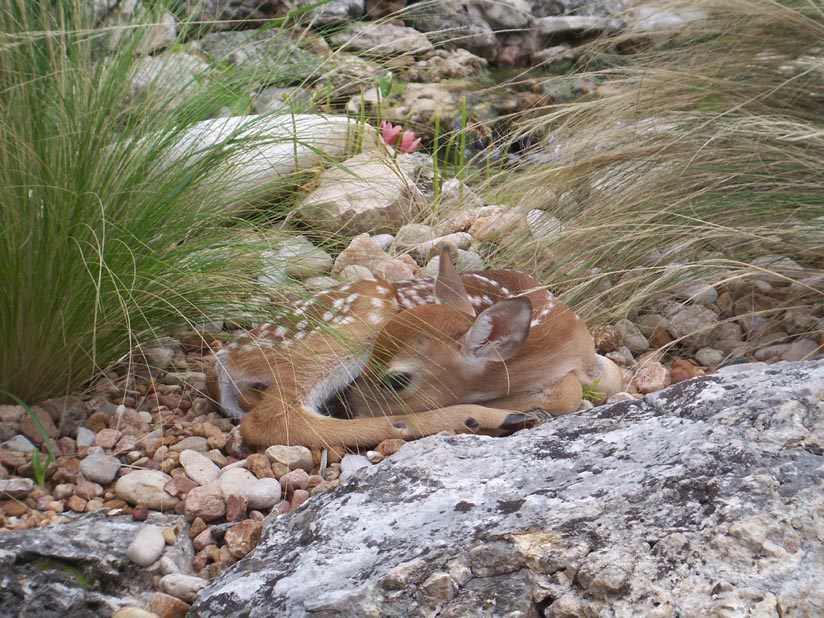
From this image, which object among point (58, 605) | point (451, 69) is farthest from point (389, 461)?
point (451, 69)

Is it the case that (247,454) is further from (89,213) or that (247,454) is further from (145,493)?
(89,213)

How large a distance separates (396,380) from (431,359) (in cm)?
13

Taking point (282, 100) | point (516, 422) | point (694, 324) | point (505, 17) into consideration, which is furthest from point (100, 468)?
point (505, 17)

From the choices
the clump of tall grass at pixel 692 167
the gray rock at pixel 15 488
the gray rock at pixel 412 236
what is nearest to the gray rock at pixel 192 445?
the gray rock at pixel 15 488

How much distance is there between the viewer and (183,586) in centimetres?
211

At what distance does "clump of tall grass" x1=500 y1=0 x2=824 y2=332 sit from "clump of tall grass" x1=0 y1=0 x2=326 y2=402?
1.40 metres

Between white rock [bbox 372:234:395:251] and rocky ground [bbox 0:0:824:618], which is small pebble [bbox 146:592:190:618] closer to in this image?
rocky ground [bbox 0:0:824:618]

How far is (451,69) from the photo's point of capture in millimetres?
8125

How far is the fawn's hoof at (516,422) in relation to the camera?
9.68 ft

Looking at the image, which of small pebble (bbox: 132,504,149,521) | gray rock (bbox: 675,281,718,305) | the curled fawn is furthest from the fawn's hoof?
small pebble (bbox: 132,504,149,521)

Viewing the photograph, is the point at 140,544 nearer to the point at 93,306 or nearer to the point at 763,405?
the point at 93,306

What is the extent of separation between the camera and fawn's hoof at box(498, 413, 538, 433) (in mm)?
2951

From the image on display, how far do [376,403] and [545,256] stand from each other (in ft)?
3.82

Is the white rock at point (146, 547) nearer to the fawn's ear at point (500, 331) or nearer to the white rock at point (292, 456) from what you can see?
the white rock at point (292, 456)
